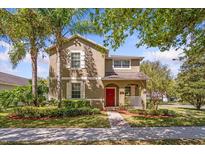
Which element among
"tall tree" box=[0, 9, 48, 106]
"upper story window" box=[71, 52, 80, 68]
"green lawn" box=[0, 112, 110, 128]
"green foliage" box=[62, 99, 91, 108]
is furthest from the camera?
"upper story window" box=[71, 52, 80, 68]

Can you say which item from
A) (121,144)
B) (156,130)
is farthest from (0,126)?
(156,130)

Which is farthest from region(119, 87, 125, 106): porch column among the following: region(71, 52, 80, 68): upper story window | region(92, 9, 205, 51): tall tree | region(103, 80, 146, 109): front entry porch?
region(92, 9, 205, 51): tall tree

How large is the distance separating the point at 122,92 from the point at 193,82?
20.4ft

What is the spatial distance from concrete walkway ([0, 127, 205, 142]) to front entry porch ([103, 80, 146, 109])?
7558mm

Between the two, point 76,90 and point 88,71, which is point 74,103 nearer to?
point 76,90

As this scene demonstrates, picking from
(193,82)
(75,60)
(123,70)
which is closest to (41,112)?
(75,60)

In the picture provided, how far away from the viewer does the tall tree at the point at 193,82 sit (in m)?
18.2

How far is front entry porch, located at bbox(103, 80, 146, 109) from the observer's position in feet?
53.4

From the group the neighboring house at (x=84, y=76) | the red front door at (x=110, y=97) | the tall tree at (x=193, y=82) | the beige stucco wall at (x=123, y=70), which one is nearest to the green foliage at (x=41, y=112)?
the neighboring house at (x=84, y=76)

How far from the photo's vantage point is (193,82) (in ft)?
61.1

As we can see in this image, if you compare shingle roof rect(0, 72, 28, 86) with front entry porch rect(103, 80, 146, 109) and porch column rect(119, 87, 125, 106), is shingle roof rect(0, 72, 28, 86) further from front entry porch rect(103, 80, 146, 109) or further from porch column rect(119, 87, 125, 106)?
porch column rect(119, 87, 125, 106)

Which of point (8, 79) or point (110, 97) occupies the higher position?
point (8, 79)
